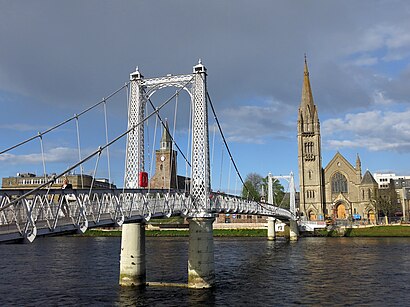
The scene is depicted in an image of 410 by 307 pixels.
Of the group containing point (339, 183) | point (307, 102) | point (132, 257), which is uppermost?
point (307, 102)

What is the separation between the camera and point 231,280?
39.4 meters

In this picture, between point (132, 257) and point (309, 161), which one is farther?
point (309, 161)

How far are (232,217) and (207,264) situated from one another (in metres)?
86.0

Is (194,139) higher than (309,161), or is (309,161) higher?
(309,161)

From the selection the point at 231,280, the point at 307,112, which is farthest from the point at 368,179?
the point at 231,280

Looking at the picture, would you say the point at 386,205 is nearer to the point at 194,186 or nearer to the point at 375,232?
the point at 375,232

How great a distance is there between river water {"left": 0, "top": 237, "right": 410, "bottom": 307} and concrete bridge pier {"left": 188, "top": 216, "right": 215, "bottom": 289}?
91cm

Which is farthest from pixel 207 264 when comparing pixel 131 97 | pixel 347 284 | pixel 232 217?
pixel 232 217

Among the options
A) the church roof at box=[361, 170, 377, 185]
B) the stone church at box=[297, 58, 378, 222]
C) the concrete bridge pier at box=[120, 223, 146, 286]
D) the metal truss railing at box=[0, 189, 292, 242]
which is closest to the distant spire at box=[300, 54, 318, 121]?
the stone church at box=[297, 58, 378, 222]

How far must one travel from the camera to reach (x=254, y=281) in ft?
128

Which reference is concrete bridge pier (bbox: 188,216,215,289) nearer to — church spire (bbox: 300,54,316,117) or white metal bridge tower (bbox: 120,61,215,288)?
white metal bridge tower (bbox: 120,61,215,288)

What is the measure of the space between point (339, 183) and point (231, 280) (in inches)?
3791

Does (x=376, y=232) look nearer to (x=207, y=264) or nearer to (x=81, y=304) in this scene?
(x=207, y=264)

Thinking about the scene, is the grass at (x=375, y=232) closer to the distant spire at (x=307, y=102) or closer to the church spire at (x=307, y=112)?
the church spire at (x=307, y=112)
